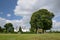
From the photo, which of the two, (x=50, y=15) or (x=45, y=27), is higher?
(x=50, y=15)

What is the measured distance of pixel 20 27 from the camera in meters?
123

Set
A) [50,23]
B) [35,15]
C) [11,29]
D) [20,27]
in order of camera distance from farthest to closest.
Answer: [11,29] → [20,27] → [35,15] → [50,23]

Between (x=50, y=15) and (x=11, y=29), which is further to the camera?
(x=11, y=29)

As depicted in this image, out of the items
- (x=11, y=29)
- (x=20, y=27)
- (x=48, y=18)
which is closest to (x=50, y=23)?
(x=48, y=18)

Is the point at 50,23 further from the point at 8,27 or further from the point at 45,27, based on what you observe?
the point at 8,27

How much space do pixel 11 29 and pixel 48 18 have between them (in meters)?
58.8

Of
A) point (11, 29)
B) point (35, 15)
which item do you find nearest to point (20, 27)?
point (11, 29)

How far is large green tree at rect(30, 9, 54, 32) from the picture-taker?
77688mm

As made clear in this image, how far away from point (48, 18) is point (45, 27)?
465 cm

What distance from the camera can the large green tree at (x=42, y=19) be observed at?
255 feet

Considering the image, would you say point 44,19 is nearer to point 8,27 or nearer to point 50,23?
point 50,23

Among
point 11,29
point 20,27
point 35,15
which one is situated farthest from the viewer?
point 11,29

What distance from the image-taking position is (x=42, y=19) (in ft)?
257

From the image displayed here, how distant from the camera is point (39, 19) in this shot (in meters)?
81.4
